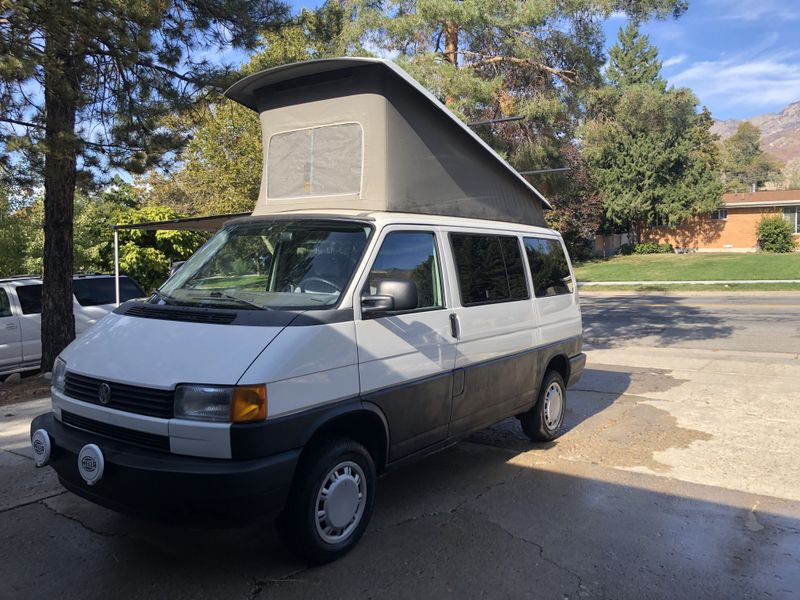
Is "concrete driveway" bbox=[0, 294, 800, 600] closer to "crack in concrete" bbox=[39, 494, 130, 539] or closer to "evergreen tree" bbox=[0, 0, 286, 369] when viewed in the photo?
"crack in concrete" bbox=[39, 494, 130, 539]

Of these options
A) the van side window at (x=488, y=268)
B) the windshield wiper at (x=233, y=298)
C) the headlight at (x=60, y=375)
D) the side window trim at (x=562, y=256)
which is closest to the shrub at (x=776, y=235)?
the side window trim at (x=562, y=256)

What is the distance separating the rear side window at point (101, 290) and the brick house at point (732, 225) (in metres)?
39.9

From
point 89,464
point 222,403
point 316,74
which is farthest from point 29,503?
point 316,74

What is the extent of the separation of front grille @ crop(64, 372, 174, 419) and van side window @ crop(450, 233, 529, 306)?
227 cm

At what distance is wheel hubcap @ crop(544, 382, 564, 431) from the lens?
20.0 feet

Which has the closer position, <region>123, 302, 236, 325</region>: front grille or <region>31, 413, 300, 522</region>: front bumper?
<region>31, 413, 300, 522</region>: front bumper

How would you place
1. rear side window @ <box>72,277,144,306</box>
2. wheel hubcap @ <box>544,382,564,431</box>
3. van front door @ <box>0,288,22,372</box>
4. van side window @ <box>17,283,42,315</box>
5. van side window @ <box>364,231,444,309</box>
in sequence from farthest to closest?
1. rear side window @ <box>72,277,144,306</box>
2. van side window @ <box>17,283,42,315</box>
3. van front door @ <box>0,288,22,372</box>
4. wheel hubcap @ <box>544,382,564,431</box>
5. van side window @ <box>364,231,444,309</box>

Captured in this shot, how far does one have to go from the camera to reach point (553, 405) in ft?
20.4

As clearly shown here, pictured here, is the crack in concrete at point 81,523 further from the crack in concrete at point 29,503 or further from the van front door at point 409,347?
the van front door at point 409,347

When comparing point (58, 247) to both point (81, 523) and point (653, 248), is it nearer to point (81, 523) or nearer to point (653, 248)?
point (81, 523)

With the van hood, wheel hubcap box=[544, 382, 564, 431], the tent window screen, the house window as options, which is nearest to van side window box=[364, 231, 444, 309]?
the tent window screen

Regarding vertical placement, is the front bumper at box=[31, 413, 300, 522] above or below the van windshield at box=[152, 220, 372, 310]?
below

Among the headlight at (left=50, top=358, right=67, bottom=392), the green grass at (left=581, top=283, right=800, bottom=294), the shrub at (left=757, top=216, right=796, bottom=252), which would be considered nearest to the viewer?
the headlight at (left=50, top=358, right=67, bottom=392)

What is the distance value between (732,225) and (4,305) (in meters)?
44.2
